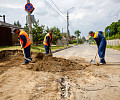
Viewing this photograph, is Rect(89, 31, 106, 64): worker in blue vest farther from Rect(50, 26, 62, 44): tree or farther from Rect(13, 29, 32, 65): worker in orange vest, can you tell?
Rect(50, 26, 62, 44): tree

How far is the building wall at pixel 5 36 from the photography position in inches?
694

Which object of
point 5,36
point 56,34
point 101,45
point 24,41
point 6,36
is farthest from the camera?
point 56,34

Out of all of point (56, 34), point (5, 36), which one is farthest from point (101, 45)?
point (56, 34)

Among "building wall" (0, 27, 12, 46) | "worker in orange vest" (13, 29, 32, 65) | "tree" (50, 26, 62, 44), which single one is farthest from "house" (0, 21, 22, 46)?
"worker in orange vest" (13, 29, 32, 65)

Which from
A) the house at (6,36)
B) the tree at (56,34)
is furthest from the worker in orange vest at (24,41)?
the tree at (56,34)

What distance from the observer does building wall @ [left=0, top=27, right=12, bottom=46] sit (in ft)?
57.8

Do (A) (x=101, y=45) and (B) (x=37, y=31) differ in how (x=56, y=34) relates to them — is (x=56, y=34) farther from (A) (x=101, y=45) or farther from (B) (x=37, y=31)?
(A) (x=101, y=45)

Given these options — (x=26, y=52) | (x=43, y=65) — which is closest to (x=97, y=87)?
(x=43, y=65)

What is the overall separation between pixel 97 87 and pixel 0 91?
2.31m

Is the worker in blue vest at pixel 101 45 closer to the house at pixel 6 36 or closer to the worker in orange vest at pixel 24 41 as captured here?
the worker in orange vest at pixel 24 41

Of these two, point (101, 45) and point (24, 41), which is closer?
point (24, 41)

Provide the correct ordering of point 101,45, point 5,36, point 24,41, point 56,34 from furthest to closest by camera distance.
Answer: point 56,34
point 5,36
point 101,45
point 24,41

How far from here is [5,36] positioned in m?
18.4

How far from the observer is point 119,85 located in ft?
10.5
